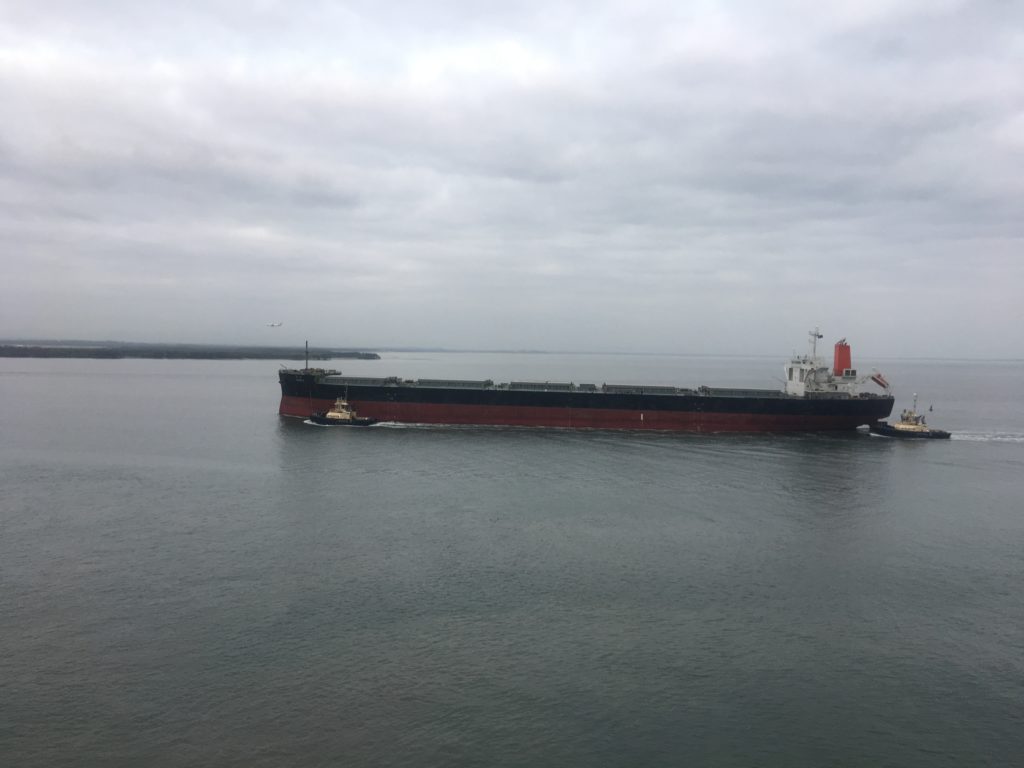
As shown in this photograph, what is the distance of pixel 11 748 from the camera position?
10.5 metres

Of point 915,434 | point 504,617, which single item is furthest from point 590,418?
point 504,617

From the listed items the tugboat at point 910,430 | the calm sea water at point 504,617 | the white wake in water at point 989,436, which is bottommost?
the calm sea water at point 504,617

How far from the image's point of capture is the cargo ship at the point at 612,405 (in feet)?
148

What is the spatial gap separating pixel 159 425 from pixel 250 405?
15.6 meters

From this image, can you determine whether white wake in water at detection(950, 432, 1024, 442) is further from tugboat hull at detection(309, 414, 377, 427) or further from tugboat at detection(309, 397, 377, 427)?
tugboat at detection(309, 397, 377, 427)

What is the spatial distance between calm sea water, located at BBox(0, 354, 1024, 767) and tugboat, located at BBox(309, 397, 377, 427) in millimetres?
13256

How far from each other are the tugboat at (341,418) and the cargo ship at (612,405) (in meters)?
0.95

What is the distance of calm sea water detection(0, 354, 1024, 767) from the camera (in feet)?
36.6

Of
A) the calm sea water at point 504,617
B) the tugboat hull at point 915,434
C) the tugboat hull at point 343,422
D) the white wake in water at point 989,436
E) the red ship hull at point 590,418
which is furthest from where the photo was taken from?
the red ship hull at point 590,418

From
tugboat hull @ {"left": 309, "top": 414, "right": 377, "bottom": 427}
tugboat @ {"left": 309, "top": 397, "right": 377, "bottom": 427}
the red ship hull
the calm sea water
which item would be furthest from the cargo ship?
the calm sea water

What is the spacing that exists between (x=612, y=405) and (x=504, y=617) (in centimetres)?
3106

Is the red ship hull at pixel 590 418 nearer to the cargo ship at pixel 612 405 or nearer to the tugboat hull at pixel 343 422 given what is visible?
the cargo ship at pixel 612 405

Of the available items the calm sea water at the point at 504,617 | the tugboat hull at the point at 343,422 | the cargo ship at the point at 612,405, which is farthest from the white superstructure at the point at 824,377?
the tugboat hull at the point at 343,422

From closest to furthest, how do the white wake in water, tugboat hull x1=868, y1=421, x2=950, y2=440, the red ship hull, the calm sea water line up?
the calm sea water → tugboat hull x1=868, y1=421, x2=950, y2=440 → the white wake in water → the red ship hull
